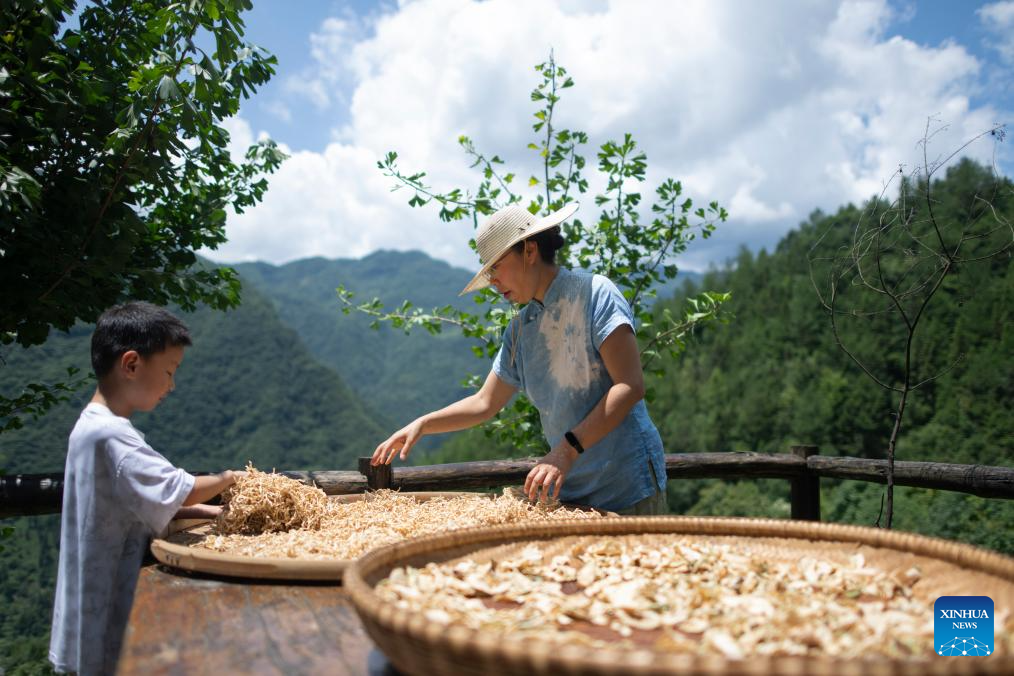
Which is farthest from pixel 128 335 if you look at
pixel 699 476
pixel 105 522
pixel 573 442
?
pixel 699 476

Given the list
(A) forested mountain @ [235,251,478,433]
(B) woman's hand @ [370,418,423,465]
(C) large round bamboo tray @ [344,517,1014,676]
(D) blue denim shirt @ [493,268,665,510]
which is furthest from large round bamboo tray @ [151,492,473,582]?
(A) forested mountain @ [235,251,478,433]

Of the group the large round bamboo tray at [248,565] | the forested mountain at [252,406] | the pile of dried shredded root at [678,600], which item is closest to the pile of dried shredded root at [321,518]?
the large round bamboo tray at [248,565]

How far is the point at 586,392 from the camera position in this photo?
2047 millimetres

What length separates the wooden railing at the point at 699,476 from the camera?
302cm

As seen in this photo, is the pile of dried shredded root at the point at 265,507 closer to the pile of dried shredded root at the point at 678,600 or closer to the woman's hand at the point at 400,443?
the woman's hand at the point at 400,443

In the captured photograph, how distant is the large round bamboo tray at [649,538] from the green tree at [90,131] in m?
1.89

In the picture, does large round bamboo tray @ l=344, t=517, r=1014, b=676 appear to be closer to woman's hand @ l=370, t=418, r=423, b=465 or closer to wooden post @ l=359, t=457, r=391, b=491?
woman's hand @ l=370, t=418, r=423, b=465

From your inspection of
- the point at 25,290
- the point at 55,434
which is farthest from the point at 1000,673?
the point at 55,434

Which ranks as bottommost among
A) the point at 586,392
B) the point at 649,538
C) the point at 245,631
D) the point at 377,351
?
the point at 245,631

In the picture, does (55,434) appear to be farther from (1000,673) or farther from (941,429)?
(941,429)

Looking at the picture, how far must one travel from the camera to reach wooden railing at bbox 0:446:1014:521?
302cm

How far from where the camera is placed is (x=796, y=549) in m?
1.32

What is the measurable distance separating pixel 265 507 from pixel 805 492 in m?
3.54

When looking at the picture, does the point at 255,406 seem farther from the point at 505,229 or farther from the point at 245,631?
the point at 245,631
